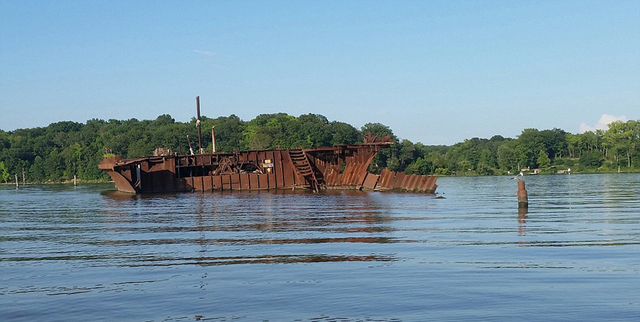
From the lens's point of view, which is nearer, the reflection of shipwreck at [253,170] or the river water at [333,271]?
the river water at [333,271]

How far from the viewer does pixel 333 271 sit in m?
18.1

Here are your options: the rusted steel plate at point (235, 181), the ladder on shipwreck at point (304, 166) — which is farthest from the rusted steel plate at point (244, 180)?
the ladder on shipwreck at point (304, 166)

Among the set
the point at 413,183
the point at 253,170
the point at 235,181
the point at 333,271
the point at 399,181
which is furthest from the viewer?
the point at 253,170

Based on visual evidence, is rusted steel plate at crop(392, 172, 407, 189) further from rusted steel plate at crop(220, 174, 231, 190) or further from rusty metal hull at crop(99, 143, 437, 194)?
rusted steel plate at crop(220, 174, 231, 190)

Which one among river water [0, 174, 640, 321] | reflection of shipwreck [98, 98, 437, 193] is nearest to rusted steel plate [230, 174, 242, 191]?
reflection of shipwreck [98, 98, 437, 193]

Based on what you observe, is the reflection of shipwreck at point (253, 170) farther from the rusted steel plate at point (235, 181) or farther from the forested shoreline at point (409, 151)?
the forested shoreline at point (409, 151)

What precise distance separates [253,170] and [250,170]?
12.3 inches

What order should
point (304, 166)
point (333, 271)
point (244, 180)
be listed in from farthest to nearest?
point (244, 180) < point (304, 166) < point (333, 271)

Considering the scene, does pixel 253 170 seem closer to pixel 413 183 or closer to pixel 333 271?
pixel 413 183

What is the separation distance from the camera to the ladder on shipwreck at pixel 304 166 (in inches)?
2945

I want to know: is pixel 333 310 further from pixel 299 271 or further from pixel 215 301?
pixel 299 271

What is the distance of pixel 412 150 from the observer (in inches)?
7106

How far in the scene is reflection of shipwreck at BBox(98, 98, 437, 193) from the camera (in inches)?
2943

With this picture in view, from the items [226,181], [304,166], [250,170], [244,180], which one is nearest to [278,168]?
Result: [304,166]
